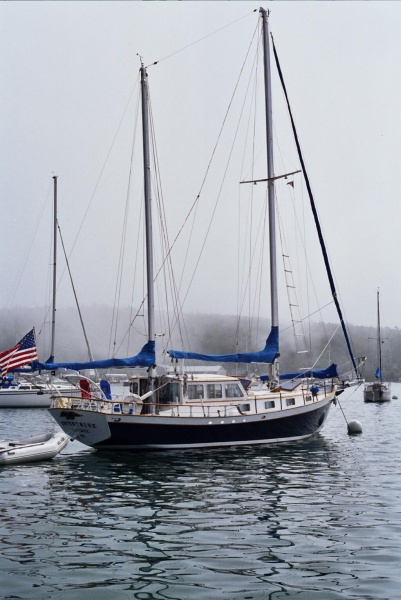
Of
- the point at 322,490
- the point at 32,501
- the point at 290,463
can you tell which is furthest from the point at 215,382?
the point at 32,501

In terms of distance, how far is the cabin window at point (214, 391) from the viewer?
112 ft

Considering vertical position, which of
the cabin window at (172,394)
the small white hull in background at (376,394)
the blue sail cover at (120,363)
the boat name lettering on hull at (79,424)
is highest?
the blue sail cover at (120,363)

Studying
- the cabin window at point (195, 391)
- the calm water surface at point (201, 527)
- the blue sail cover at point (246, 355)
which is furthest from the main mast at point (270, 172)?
the calm water surface at point (201, 527)

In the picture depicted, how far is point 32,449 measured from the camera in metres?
30.2

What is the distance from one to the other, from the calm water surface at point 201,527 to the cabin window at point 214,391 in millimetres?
3370

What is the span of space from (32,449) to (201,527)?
1427 centimetres

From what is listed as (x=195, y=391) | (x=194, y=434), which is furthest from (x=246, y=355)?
(x=194, y=434)

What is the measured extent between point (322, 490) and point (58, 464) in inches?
465

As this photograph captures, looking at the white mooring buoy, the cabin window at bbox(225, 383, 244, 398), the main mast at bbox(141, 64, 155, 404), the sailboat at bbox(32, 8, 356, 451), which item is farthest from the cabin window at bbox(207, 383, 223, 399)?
the white mooring buoy

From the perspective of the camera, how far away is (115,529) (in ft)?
57.9

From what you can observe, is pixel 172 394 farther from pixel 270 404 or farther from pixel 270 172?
pixel 270 172

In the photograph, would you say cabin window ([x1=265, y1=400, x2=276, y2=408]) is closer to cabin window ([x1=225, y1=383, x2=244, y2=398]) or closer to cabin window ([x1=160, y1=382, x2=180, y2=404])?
cabin window ([x1=225, y1=383, x2=244, y2=398])

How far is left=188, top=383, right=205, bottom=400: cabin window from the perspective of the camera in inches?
1331

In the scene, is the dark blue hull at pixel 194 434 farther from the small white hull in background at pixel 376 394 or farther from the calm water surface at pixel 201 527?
the small white hull in background at pixel 376 394
